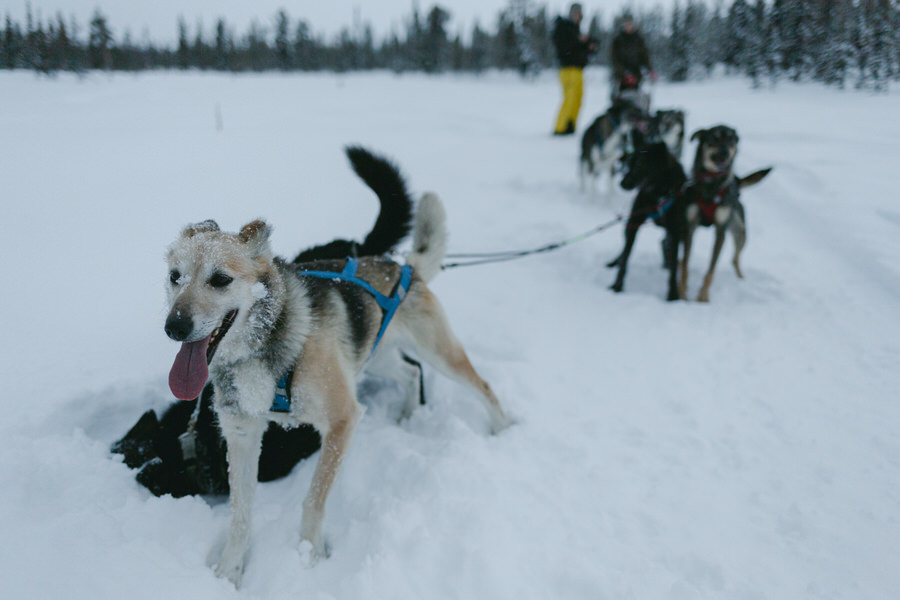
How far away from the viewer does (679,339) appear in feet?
12.3

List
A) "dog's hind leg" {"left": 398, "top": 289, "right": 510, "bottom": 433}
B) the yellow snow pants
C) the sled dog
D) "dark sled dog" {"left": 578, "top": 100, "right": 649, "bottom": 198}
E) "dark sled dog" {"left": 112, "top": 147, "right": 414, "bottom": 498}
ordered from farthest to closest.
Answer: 1. the yellow snow pants
2. "dark sled dog" {"left": 578, "top": 100, "right": 649, "bottom": 198}
3. the sled dog
4. "dog's hind leg" {"left": 398, "top": 289, "right": 510, "bottom": 433}
5. "dark sled dog" {"left": 112, "top": 147, "right": 414, "bottom": 498}

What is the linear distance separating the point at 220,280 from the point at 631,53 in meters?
10.1

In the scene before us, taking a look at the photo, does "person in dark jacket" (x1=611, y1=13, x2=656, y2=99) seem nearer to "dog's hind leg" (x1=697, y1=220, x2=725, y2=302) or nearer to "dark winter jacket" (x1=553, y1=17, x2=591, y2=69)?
"dark winter jacket" (x1=553, y1=17, x2=591, y2=69)

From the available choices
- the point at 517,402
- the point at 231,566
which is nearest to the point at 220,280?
the point at 231,566

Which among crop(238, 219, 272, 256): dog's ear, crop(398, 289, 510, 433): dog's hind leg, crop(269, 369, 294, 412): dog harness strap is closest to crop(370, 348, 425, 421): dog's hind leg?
crop(398, 289, 510, 433): dog's hind leg

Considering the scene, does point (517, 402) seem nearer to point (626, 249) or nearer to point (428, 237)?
point (428, 237)

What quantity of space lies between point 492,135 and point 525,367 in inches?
396

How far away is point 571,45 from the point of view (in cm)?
1058

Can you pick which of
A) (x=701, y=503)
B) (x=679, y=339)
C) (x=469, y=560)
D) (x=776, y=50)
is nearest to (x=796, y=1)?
(x=776, y=50)

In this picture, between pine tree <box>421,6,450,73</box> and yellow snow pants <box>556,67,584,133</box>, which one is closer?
yellow snow pants <box>556,67,584,133</box>

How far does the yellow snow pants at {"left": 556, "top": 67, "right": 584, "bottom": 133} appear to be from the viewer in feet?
35.6

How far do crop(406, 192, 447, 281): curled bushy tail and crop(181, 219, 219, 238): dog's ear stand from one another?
3.65 feet

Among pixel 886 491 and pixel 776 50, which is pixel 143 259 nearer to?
pixel 886 491

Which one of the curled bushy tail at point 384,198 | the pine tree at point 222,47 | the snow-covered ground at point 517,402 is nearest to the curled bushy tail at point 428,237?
the curled bushy tail at point 384,198
